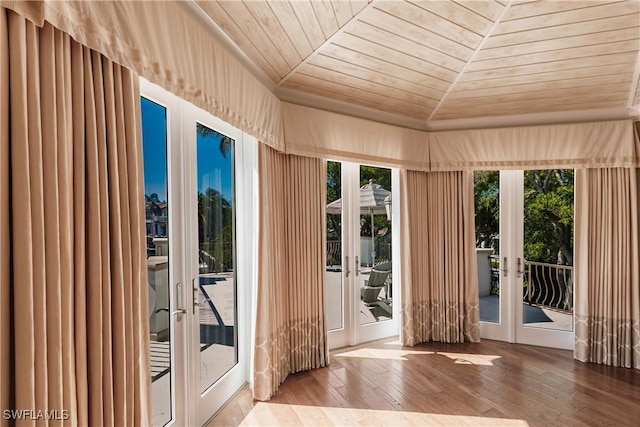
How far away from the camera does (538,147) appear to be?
12.1 ft

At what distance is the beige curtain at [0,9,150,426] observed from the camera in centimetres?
96

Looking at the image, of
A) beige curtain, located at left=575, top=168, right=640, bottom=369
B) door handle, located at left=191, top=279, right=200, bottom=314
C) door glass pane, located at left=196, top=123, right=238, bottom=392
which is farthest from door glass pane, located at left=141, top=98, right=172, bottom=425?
beige curtain, located at left=575, top=168, right=640, bottom=369

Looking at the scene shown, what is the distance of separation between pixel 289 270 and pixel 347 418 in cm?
122

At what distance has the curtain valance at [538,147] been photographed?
3.44m

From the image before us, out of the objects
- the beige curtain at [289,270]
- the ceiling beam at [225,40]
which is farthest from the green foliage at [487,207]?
the ceiling beam at [225,40]

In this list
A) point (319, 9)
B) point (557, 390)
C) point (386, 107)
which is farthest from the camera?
point (386, 107)

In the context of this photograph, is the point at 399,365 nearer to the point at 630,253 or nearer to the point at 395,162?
the point at 395,162

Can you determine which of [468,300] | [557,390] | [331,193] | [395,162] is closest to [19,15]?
[331,193]

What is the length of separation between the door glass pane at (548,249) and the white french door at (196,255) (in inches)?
123

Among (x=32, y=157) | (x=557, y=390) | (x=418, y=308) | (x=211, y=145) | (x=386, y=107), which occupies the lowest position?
(x=557, y=390)

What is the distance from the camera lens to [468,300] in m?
4.00

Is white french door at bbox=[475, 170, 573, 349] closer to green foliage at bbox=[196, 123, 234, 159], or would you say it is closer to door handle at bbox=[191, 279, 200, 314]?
green foliage at bbox=[196, 123, 234, 159]

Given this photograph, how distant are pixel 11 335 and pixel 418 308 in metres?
3.68

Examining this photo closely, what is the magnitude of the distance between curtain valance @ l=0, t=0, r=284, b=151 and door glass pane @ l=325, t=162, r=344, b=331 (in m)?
1.31
